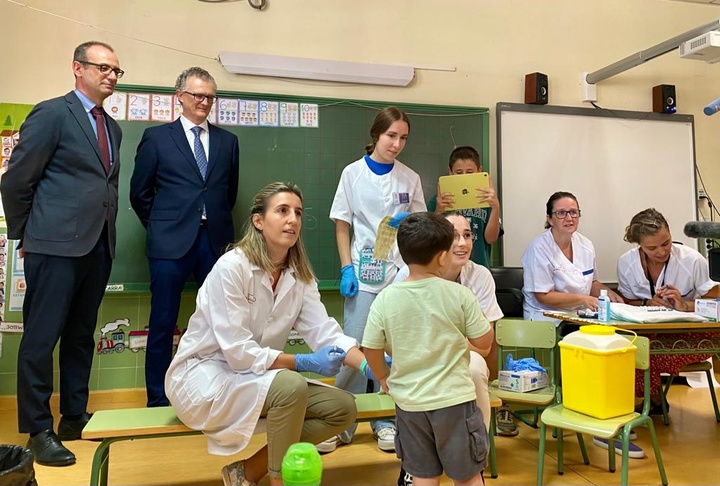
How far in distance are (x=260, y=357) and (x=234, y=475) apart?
0.43 meters

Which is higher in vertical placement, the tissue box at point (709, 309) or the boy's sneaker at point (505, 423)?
the tissue box at point (709, 309)

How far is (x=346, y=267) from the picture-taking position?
2.63m

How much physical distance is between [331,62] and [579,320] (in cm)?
220

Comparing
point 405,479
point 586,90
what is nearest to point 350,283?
point 405,479

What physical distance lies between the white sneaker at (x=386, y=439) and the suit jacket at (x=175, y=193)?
1270 mm

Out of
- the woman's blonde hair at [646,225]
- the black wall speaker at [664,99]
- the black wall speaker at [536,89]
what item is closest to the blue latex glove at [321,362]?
the woman's blonde hair at [646,225]

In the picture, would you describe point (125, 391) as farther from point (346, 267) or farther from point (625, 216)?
point (625, 216)

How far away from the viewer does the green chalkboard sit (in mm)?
3178

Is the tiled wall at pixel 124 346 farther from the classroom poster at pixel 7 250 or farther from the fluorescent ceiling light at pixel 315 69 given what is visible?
the fluorescent ceiling light at pixel 315 69

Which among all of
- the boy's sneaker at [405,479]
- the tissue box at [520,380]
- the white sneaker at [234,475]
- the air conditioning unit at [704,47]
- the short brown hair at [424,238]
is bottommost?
the boy's sneaker at [405,479]

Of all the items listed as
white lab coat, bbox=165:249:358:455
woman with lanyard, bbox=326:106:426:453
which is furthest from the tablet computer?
white lab coat, bbox=165:249:358:455

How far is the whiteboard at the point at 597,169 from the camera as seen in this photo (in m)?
3.80

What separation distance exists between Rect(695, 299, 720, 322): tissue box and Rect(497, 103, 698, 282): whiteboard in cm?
141

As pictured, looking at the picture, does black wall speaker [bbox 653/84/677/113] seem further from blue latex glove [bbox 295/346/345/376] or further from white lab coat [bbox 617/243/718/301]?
blue latex glove [bbox 295/346/345/376]
